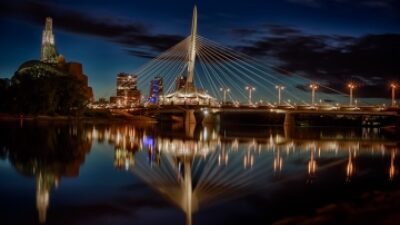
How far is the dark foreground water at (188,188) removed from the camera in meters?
13.7

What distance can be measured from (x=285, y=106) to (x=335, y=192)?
61081 millimetres

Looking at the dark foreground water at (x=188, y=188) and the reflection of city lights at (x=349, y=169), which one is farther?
the reflection of city lights at (x=349, y=169)

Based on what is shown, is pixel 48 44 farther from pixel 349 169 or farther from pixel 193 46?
pixel 349 169

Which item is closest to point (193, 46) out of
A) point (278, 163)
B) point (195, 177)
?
point (278, 163)

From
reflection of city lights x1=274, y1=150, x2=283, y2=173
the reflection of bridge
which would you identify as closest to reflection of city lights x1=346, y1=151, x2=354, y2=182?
the reflection of bridge

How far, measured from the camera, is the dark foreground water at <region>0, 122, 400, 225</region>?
13742mm

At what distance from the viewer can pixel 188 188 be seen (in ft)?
62.2

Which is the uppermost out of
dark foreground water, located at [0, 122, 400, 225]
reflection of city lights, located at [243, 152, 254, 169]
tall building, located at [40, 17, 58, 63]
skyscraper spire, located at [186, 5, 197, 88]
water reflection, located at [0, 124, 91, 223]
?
tall building, located at [40, 17, 58, 63]

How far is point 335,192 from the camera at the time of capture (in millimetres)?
18094

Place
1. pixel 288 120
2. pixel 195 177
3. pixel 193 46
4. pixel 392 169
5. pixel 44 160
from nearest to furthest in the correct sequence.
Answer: pixel 195 177, pixel 44 160, pixel 392 169, pixel 193 46, pixel 288 120

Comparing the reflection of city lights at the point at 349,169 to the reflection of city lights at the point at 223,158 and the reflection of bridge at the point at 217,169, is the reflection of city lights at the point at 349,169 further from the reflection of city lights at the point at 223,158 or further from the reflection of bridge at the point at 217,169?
the reflection of city lights at the point at 223,158

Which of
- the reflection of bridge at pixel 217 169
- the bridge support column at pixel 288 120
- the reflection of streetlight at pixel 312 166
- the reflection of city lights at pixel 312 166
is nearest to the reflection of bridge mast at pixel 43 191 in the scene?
the reflection of bridge at pixel 217 169

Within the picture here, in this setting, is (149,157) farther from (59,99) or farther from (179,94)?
(179,94)

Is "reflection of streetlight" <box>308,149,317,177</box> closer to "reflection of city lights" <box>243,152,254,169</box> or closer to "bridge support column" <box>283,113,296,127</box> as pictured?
"reflection of city lights" <box>243,152,254,169</box>
